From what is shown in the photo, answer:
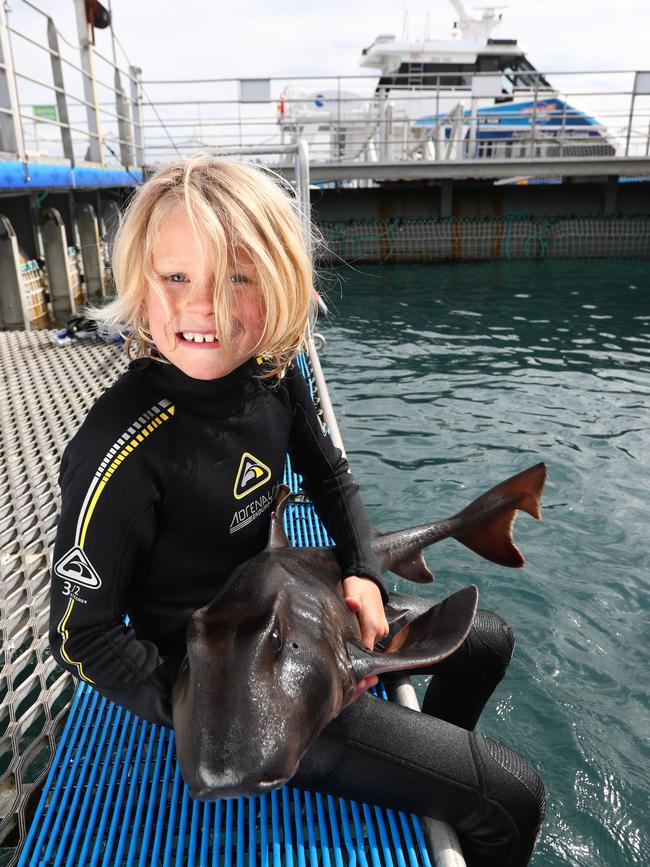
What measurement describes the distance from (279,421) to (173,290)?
1.79 feet

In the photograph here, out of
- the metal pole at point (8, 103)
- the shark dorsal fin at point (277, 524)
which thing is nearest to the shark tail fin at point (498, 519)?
the shark dorsal fin at point (277, 524)

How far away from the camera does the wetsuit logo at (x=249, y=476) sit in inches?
70.8

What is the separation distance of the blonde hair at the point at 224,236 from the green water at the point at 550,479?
1.94 m

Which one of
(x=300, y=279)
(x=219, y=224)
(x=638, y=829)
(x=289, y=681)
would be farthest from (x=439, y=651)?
(x=638, y=829)

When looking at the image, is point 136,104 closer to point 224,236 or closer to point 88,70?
point 88,70

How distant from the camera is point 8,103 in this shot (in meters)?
6.31

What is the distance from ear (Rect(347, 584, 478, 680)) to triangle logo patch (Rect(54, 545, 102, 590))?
2.00ft

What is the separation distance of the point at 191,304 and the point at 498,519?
153cm

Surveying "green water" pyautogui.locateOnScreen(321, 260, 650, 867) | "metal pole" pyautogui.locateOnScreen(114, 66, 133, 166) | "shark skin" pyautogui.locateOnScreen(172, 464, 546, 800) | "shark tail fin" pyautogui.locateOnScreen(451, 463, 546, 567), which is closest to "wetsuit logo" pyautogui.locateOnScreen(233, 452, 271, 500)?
"shark skin" pyautogui.locateOnScreen(172, 464, 546, 800)

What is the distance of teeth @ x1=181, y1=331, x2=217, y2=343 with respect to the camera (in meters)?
1.61

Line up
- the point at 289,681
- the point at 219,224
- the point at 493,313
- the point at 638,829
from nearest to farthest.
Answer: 1. the point at 289,681
2. the point at 219,224
3. the point at 638,829
4. the point at 493,313

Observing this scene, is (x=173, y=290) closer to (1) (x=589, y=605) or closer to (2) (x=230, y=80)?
(1) (x=589, y=605)

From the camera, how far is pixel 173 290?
1590 mm

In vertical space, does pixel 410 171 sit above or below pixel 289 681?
above
